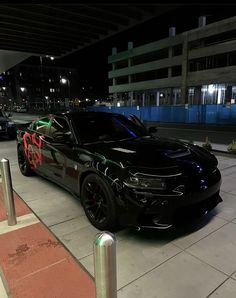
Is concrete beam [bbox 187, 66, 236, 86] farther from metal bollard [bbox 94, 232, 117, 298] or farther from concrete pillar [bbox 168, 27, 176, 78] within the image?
metal bollard [bbox 94, 232, 117, 298]

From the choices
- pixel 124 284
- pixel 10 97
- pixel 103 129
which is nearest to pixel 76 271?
pixel 124 284

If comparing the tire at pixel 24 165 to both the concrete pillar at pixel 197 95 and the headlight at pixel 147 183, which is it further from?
the concrete pillar at pixel 197 95

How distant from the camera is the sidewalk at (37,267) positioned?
2139 mm

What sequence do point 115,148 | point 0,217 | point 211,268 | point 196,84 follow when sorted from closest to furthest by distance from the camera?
point 211,268 < point 115,148 < point 0,217 < point 196,84

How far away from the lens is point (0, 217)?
363cm

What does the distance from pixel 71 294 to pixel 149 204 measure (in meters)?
1.10

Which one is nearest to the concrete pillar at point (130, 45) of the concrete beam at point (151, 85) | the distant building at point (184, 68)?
the distant building at point (184, 68)

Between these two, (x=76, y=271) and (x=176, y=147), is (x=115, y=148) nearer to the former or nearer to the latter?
(x=176, y=147)

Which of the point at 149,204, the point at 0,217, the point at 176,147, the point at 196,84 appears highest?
the point at 196,84

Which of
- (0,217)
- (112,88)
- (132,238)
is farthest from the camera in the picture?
(112,88)

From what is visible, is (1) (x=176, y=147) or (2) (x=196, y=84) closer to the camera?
(1) (x=176, y=147)

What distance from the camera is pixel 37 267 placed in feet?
8.10

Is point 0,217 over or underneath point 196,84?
underneath

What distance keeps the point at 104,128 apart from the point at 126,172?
135cm
